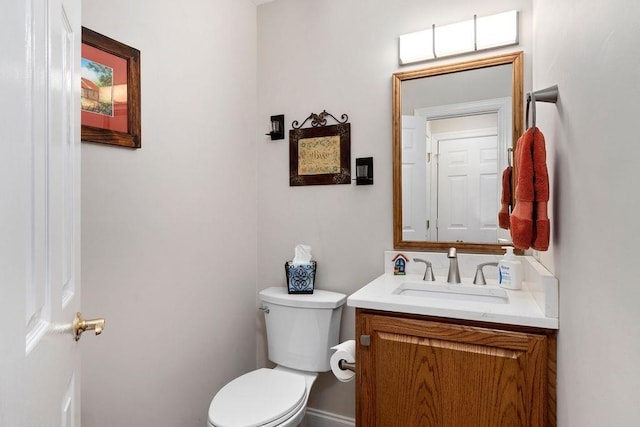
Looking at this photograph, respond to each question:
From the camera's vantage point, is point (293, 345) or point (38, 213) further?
point (293, 345)

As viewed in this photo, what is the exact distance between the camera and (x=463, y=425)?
48.7 inches

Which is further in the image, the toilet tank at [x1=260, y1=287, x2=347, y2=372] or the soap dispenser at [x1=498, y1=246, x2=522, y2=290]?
the toilet tank at [x1=260, y1=287, x2=347, y2=372]

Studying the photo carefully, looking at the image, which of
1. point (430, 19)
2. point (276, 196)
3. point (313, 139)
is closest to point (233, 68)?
point (313, 139)

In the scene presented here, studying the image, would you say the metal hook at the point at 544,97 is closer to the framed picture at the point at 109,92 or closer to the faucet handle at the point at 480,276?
the faucet handle at the point at 480,276

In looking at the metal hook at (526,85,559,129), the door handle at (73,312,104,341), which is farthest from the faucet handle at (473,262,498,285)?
the door handle at (73,312,104,341)

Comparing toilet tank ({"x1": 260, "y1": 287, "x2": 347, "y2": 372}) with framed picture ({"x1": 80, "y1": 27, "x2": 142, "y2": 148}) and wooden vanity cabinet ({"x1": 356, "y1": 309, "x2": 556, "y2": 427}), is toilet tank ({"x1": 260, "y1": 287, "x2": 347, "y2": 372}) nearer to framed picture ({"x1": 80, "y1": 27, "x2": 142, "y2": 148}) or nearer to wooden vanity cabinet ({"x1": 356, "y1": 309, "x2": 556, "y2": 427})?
wooden vanity cabinet ({"x1": 356, "y1": 309, "x2": 556, "y2": 427})

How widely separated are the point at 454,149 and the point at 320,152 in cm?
72

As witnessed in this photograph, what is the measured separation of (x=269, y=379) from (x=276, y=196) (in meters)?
1.01

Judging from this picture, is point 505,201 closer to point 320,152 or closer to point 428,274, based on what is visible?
point 428,274

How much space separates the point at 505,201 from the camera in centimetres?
160

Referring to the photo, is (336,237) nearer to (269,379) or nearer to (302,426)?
(269,379)

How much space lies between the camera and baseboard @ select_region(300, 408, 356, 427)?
6.50ft

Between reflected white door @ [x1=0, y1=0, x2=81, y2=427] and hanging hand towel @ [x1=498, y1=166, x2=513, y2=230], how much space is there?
1568 mm

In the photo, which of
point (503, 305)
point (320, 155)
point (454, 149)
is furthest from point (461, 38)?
point (503, 305)
